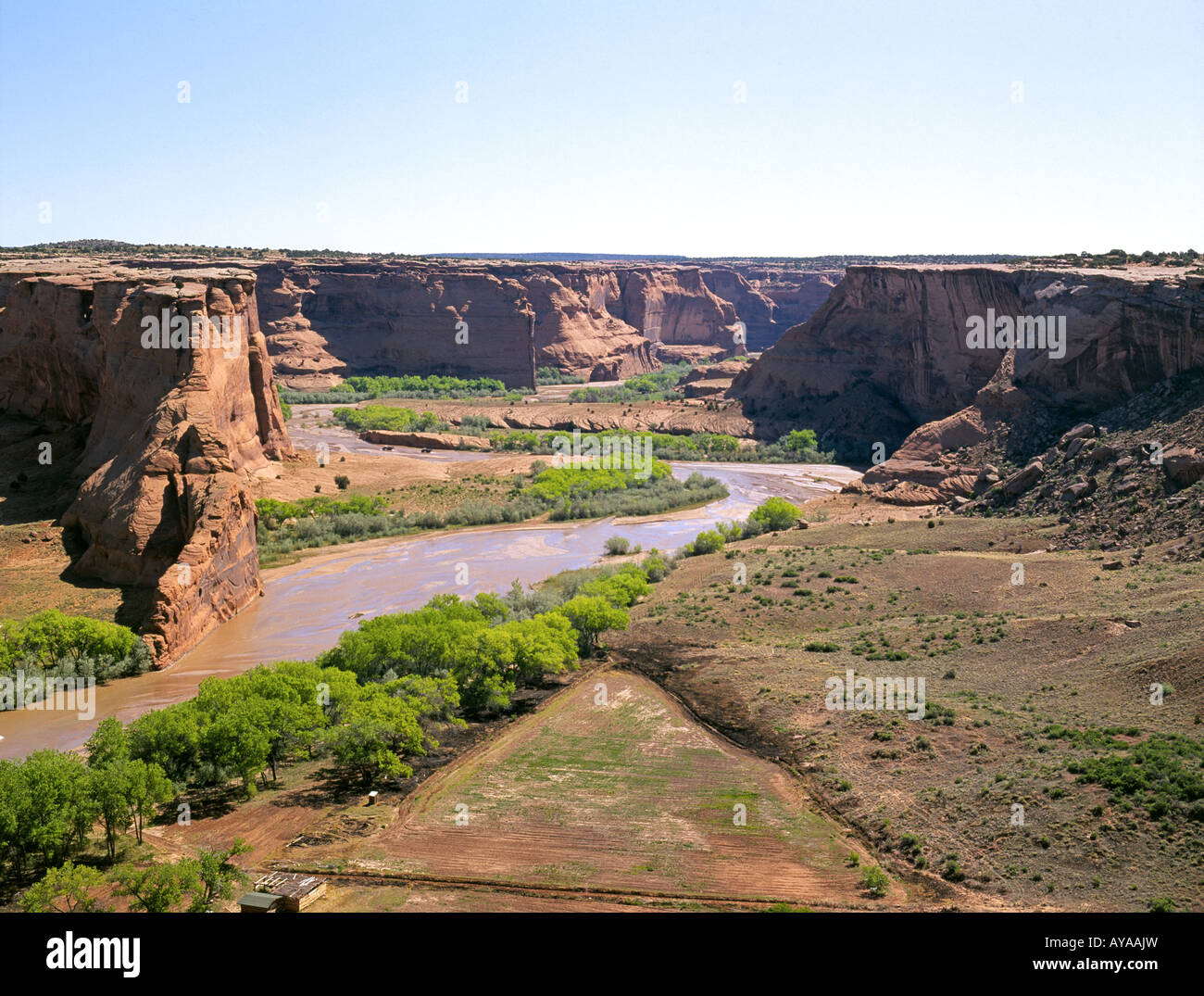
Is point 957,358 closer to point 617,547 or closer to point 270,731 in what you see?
point 617,547

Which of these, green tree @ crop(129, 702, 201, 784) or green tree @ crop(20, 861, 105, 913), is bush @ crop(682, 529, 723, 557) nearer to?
green tree @ crop(129, 702, 201, 784)

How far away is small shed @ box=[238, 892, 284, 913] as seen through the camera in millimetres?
20984

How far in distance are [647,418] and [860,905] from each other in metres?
87.7

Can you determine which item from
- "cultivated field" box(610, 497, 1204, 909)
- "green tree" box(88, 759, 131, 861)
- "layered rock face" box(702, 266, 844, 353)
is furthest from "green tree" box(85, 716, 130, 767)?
"layered rock face" box(702, 266, 844, 353)

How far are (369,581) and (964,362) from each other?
55.5m

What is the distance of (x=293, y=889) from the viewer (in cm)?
2248

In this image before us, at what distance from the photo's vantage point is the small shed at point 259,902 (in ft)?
68.8

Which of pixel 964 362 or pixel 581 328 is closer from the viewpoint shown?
pixel 964 362

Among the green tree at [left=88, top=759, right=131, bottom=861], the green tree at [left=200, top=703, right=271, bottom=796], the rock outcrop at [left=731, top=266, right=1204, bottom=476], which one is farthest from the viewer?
the rock outcrop at [left=731, top=266, right=1204, bottom=476]

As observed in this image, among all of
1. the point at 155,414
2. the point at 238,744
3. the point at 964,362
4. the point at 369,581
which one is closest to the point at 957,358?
the point at 964,362

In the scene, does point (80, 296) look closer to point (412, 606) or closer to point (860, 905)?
point (412, 606)

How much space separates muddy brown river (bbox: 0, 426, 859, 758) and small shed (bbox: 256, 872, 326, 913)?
43.8 ft
